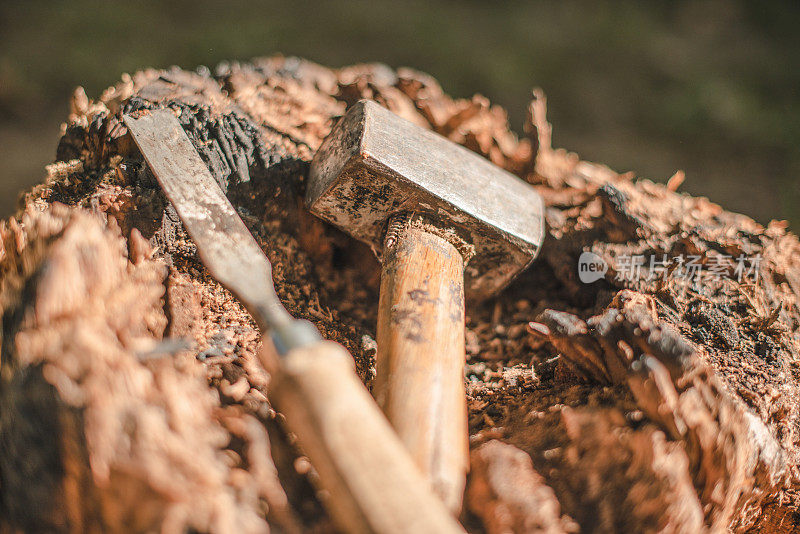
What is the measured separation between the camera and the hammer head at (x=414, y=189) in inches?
44.5

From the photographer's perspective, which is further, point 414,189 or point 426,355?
point 414,189

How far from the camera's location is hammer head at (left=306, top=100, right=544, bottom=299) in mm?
1130

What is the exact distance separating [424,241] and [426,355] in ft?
1.06

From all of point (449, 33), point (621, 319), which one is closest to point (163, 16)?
point (449, 33)

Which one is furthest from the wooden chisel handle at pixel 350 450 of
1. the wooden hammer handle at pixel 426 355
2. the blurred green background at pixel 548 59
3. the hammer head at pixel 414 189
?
the blurred green background at pixel 548 59

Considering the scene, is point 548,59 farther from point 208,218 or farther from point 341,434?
point 341,434

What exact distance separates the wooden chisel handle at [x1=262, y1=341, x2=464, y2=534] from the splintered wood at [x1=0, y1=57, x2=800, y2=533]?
6.1 inches

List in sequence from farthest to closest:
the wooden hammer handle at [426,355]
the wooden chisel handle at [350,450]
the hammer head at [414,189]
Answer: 1. the hammer head at [414,189]
2. the wooden hammer handle at [426,355]
3. the wooden chisel handle at [350,450]

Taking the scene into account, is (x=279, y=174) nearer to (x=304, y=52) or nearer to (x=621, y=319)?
(x=621, y=319)

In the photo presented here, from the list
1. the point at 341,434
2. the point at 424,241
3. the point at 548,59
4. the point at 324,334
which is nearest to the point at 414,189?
the point at 424,241

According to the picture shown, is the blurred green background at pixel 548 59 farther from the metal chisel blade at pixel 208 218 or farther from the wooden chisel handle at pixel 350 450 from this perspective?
the wooden chisel handle at pixel 350 450

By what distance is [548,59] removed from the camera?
3.15 m

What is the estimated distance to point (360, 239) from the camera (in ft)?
4.43

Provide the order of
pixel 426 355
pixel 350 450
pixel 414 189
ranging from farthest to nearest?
pixel 414 189, pixel 426 355, pixel 350 450
